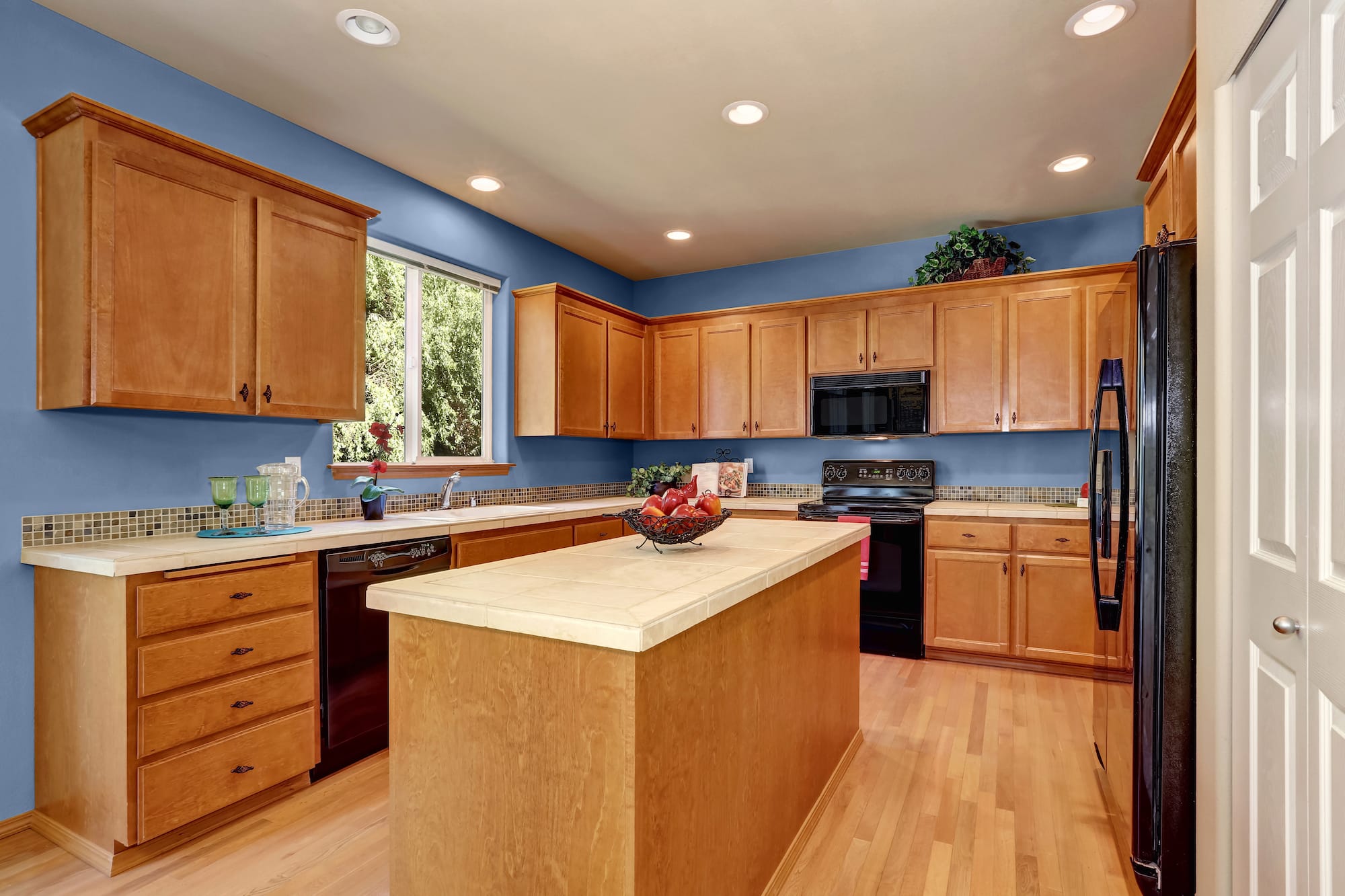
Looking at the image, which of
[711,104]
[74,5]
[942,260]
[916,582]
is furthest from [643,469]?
[74,5]

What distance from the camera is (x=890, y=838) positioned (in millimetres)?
2125

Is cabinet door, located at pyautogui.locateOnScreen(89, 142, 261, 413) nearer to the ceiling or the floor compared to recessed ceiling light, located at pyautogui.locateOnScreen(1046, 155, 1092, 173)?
nearer to the floor

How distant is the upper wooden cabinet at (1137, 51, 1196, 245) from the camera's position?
1858mm

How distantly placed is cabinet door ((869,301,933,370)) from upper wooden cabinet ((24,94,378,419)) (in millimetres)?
3139

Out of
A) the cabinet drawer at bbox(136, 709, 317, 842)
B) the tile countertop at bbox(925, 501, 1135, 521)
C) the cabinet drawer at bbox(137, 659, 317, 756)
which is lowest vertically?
the cabinet drawer at bbox(136, 709, 317, 842)

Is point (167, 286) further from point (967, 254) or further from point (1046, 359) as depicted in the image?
point (1046, 359)

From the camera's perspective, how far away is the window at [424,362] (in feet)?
11.8

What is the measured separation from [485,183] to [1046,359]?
337 centimetres

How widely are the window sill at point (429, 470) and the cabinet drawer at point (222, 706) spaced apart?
1047 mm

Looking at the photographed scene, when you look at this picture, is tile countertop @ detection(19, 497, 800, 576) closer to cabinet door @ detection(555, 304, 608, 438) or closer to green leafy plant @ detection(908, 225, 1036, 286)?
cabinet door @ detection(555, 304, 608, 438)

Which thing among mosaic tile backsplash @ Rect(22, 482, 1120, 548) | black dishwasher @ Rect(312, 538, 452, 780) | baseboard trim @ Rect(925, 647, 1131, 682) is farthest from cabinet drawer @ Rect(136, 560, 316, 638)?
baseboard trim @ Rect(925, 647, 1131, 682)

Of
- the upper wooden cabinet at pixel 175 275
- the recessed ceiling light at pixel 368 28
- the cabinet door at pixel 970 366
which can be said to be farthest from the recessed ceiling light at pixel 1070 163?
the upper wooden cabinet at pixel 175 275

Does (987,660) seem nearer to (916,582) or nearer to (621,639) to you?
(916,582)

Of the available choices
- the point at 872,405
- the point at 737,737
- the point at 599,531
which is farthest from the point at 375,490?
the point at 872,405
